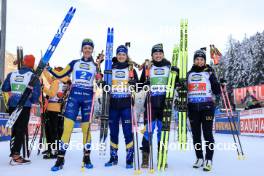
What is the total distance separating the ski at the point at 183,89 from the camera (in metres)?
6.78

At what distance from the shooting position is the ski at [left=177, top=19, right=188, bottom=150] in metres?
6.78

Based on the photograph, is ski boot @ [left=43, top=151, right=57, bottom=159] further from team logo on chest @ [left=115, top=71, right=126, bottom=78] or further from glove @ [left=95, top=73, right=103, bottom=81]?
team logo on chest @ [left=115, top=71, right=126, bottom=78]

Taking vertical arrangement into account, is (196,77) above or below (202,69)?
below

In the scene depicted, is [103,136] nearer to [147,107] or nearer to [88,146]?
[88,146]

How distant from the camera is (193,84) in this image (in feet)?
22.1

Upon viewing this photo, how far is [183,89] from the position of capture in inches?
267

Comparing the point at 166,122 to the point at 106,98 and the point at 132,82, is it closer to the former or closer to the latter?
the point at 132,82

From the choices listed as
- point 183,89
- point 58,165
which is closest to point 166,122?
point 183,89

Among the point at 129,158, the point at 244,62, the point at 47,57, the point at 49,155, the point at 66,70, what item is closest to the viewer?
the point at 129,158

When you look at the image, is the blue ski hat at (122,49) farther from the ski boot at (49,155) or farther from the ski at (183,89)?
the ski boot at (49,155)

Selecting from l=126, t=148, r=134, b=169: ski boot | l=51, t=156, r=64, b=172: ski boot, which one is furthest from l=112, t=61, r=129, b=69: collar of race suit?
l=51, t=156, r=64, b=172: ski boot

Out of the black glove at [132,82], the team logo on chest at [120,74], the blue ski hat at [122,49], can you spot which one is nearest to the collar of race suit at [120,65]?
the team logo on chest at [120,74]

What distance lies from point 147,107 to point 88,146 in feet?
4.45

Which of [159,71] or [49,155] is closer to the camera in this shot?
[159,71]
